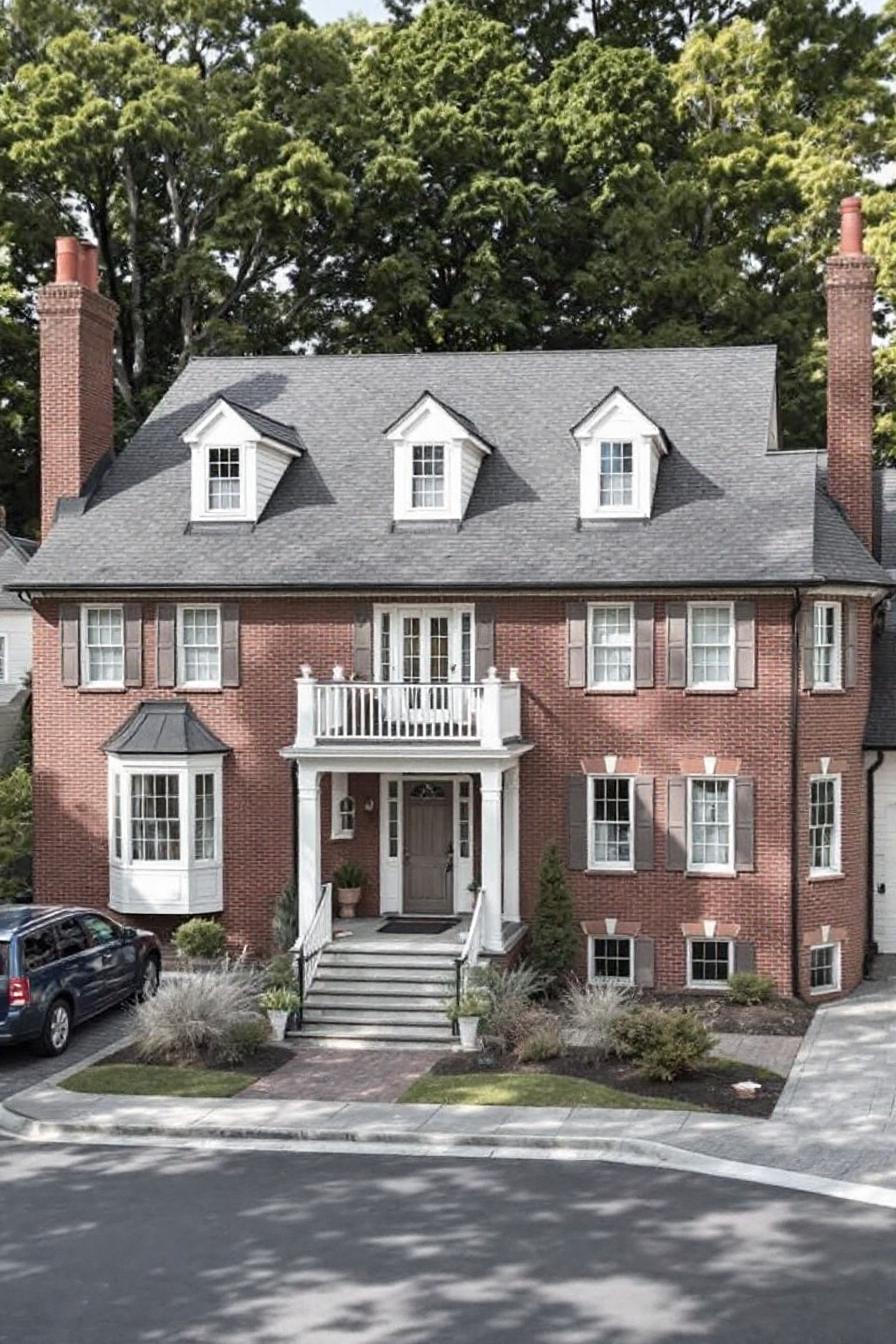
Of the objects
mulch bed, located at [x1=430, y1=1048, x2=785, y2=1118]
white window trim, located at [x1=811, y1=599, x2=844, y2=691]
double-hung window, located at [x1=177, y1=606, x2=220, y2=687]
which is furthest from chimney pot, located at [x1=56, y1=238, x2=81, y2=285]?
mulch bed, located at [x1=430, y1=1048, x2=785, y2=1118]

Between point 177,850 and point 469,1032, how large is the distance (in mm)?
6941

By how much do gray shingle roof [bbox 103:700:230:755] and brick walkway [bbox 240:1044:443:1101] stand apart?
6.22m

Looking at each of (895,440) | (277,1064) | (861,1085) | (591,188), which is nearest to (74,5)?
(591,188)

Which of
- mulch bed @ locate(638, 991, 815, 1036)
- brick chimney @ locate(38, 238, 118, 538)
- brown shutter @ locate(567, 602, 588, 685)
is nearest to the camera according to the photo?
mulch bed @ locate(638, 991, 815, 1036)

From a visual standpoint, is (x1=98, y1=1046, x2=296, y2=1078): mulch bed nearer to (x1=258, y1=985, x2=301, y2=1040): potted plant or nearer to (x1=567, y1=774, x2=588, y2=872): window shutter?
(x1=258, y1=985, x2=301, y2=1040): potted plant

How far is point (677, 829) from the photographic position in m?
24.2

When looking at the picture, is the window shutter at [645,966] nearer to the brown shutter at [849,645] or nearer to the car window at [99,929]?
the brown shutter at [849,645]

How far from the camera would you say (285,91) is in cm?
4100

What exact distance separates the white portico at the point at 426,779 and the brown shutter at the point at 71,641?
4.58 metres

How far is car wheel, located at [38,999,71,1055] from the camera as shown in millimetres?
19953

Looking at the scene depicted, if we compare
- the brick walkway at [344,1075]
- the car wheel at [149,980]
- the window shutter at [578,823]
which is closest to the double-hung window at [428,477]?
the window shutter at [578,823]

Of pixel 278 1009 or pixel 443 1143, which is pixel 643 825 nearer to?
pixel 278 1009

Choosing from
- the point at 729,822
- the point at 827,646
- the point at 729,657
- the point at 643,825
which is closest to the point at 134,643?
the point at 643,825

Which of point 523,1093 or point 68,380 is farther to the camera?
point 68,380
